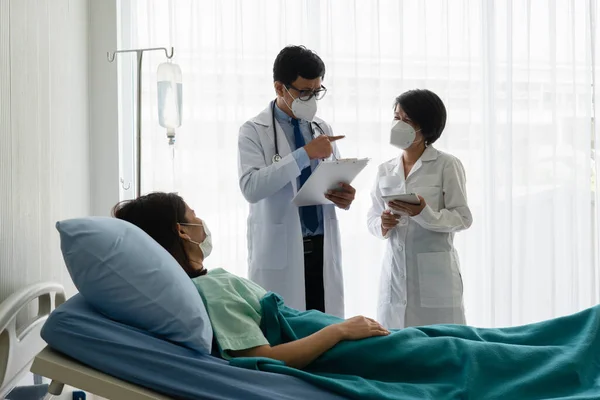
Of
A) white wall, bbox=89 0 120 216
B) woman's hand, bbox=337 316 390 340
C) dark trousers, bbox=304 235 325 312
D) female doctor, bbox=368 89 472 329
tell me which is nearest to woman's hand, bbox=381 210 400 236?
female doctor, bbox=368 89 472 329

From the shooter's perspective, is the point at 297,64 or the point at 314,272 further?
the point at 314,272

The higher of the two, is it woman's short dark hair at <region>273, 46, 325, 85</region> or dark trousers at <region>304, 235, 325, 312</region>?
woman's short dark hair at <region>273, 46, 325, 85</region>

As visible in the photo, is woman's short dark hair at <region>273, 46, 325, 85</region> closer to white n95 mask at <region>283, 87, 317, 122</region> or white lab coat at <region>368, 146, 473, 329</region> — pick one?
white n95 mask at <region>283, 87, 317, 122</region>

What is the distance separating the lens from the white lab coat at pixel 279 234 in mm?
2293

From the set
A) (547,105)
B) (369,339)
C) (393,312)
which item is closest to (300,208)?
(393,312)

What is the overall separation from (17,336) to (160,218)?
41 cm

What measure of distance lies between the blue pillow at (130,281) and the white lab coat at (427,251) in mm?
1168

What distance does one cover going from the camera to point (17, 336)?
1445 mm

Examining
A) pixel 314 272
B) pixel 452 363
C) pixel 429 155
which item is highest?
pixel 429 155

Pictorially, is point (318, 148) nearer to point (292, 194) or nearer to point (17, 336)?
point (292, 194)

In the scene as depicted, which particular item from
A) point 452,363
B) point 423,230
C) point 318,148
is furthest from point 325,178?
point 452,363

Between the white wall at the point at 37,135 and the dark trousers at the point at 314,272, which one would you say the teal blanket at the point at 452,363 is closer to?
the white wall at the point at 37,135

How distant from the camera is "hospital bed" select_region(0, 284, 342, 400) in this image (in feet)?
3.92

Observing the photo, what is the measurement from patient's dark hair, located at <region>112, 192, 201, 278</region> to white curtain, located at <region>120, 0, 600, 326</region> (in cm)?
149
